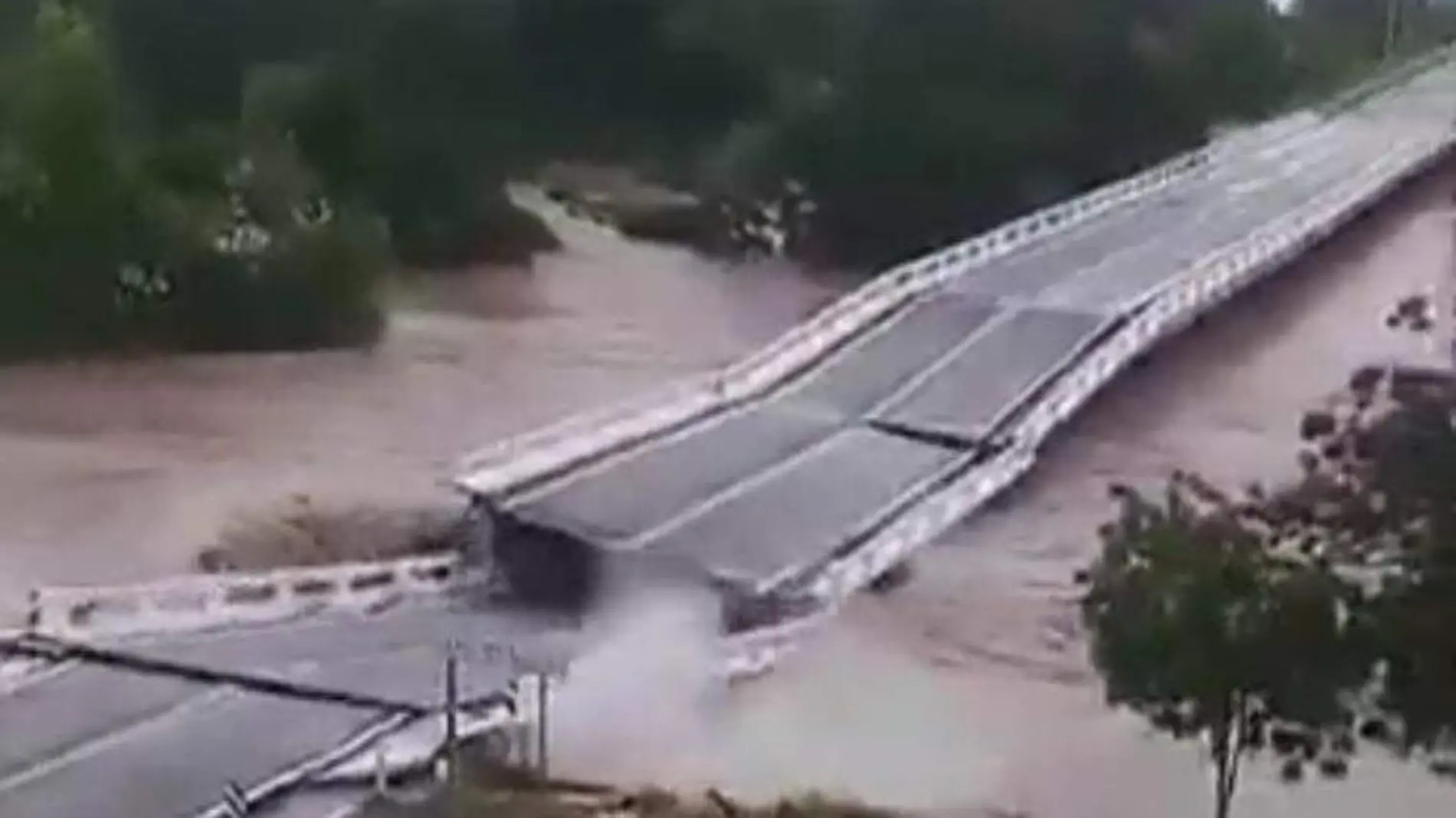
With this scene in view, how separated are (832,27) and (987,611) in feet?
65.2

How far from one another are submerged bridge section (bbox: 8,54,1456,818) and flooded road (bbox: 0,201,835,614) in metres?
1.80

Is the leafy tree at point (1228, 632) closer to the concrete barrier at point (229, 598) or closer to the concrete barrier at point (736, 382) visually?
the concrete barrier at point (229, 598)

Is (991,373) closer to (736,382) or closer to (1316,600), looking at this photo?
(736,382)

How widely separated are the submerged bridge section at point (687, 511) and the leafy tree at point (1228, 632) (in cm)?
365

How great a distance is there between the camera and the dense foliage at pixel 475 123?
28.4m

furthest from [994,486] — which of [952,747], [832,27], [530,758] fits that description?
[832,27]

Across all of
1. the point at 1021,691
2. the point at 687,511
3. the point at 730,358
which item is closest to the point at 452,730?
the point at 1021,691

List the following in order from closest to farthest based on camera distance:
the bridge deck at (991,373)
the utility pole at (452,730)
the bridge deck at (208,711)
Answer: the bridge deck at (208,711), the utility pole at (452,730), the bridge deck at (991,373)

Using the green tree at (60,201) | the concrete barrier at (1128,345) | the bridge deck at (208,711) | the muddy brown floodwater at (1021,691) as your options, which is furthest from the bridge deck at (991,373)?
the green tree at (60,201)

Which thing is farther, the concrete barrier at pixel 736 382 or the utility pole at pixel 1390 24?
the utility pole at pixel 1390 24

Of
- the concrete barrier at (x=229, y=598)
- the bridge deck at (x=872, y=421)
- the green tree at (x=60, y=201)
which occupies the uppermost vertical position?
the green tree at (x=60, y=201)

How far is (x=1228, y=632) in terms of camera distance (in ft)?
41.2

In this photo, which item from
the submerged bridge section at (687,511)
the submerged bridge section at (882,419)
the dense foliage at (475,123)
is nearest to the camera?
the submerged bridge section at (687,511)

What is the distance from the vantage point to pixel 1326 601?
12203mm
